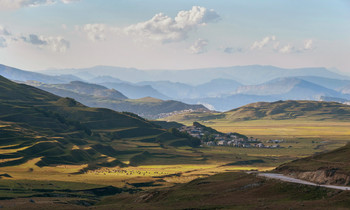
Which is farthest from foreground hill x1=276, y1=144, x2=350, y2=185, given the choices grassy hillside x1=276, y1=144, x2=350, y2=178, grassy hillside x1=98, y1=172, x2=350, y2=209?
grassy hillside x1=98, y1=172, x2=350, y2=209

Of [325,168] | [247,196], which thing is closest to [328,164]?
[325,168]

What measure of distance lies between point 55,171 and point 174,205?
113m

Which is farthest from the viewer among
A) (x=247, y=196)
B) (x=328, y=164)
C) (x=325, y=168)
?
(x=328, y=164)

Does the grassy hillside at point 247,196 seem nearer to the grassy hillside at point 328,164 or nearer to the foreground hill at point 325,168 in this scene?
the foreground hill at point 325,168

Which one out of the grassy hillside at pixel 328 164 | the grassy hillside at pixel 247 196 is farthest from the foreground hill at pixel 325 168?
the grassy hillside at pixel 247 196

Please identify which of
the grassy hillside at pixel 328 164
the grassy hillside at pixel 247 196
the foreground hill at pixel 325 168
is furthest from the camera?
the grassy hillside at pixel 328 164

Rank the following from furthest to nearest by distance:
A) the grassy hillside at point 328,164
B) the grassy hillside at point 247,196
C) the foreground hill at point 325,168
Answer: the grassy hillside at point 328,164, the foreground hill at point 325,168, the grassy hillside at point 247,196

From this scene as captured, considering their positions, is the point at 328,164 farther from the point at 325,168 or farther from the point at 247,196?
the point at 247,196

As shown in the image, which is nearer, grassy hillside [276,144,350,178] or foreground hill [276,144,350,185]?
foreground hill [276,144,350,185]

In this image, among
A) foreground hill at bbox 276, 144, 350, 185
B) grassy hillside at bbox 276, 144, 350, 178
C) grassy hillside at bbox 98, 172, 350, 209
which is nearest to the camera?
grassy hillside at bbox 98, 172, 350, 209

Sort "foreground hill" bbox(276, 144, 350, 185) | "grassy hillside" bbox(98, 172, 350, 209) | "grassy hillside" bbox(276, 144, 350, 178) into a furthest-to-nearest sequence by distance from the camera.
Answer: "grassy hillside" bbox(276, 144, 350, 178) < "foreground hill" bbox(276, 144, 350, 185) < "grassy hillside" bbox(98, 172, 350, 209)

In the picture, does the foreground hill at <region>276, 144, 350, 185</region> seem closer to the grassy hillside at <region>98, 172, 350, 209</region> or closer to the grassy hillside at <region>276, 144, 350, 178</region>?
the grassy hillside at <region>276, 144, 350, 178</region>

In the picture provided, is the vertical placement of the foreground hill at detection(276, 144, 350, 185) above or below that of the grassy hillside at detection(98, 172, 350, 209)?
above

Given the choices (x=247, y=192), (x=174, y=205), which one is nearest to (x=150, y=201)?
(x=174, y=205)
